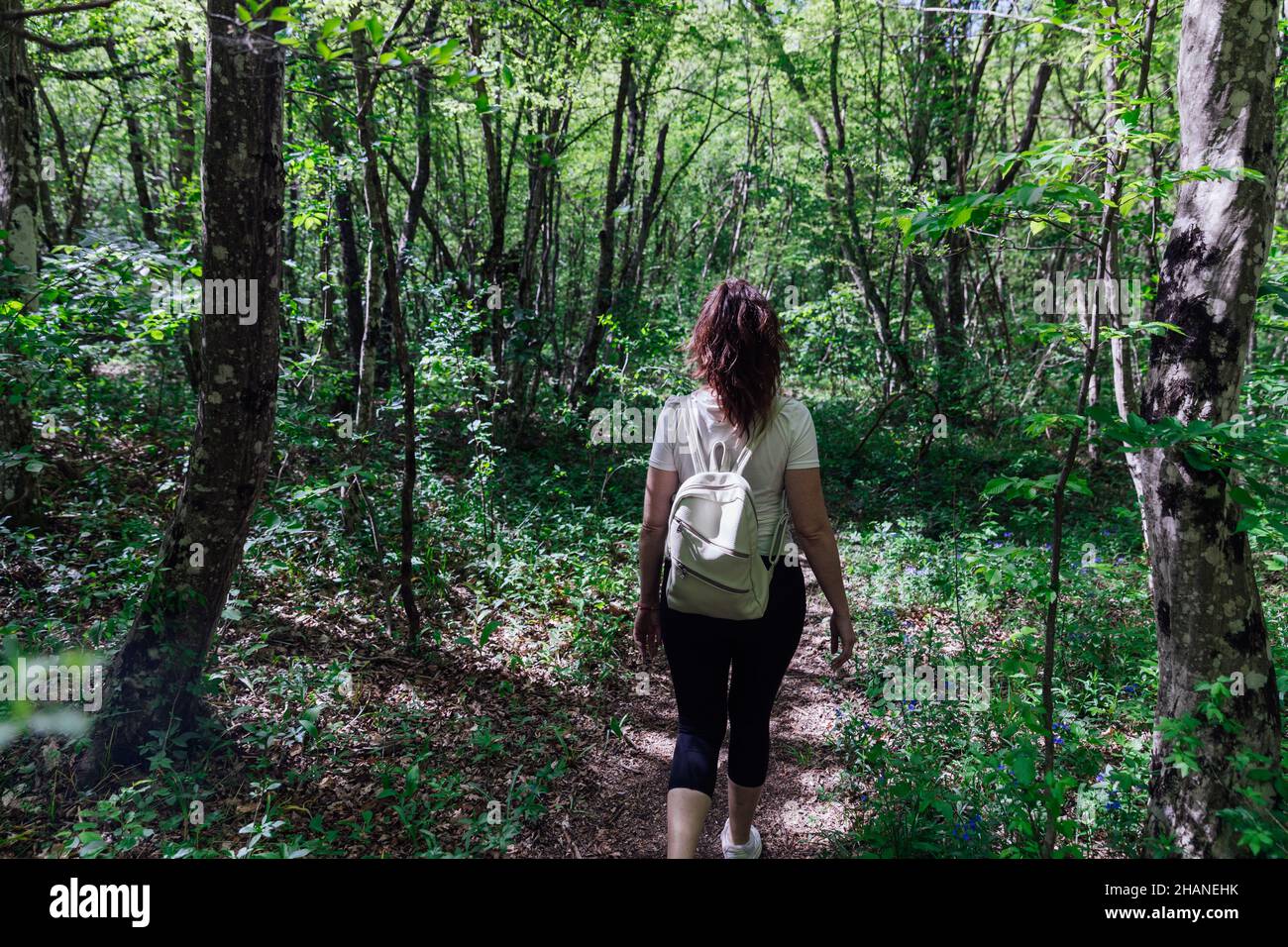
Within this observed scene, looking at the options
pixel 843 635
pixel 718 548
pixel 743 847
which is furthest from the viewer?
pixel 743 847

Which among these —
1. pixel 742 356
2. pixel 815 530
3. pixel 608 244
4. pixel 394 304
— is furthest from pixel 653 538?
pixel 608 244

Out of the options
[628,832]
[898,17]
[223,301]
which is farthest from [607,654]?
[898,17]

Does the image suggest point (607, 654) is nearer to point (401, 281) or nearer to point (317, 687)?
point (317, 687)

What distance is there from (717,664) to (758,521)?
52 centimetres

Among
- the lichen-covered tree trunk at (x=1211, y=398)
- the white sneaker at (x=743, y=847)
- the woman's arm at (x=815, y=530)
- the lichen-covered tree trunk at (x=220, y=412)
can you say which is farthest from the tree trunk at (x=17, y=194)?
the lichen-covered tree trunk at (x=1211, y=398)

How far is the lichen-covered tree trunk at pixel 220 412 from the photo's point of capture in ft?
9.72

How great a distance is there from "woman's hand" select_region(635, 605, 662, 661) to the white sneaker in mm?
877

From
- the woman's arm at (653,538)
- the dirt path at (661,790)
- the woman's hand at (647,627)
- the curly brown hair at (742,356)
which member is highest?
the curly brown hair at (742,356)

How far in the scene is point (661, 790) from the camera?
3.77 metres

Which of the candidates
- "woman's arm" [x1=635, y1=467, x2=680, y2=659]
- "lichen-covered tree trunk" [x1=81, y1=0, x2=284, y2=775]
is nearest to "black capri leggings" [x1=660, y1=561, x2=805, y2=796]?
"woman's arm" [x1=635, y1=467, x2=680, y2=659]

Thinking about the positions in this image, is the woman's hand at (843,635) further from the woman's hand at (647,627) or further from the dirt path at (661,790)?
the dirt path at (661,790)

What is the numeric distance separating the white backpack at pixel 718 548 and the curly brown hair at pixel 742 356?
79 millimetres

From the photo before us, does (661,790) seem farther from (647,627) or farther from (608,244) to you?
(608,244)

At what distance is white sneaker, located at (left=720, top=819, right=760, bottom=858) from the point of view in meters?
2.91
